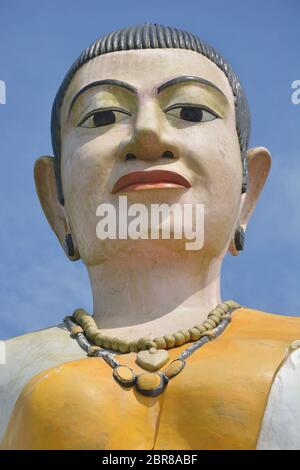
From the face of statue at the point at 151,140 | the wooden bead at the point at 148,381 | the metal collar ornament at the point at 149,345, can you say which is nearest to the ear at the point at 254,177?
the face of statue at the point at 151,140

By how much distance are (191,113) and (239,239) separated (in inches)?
38.7

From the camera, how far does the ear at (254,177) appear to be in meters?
7.27

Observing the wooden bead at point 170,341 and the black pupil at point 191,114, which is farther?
the black pupil at point 191,114

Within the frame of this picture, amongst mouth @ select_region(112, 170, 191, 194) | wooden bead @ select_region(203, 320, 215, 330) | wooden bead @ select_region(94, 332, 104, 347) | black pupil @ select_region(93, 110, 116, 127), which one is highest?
black pupil @ select_region(93, 110, 116, 127)

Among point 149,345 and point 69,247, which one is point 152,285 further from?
point 69,247

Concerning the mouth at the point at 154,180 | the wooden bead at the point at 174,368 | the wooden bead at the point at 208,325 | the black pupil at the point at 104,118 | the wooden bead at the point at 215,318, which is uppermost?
the black pupil at the point at 104,118

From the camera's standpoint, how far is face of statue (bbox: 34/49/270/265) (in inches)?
253

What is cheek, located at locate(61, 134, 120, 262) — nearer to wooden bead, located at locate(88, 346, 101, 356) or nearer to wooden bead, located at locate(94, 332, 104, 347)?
wooden bead, located at locate(94, 332, 104, 347)

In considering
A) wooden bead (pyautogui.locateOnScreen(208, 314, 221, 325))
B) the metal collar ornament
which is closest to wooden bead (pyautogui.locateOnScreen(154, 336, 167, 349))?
the metal collar ornament

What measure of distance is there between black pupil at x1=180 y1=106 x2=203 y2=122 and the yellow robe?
5.26 feet

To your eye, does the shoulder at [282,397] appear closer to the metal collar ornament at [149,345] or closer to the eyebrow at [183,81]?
the metal collar ornament at [149,345]

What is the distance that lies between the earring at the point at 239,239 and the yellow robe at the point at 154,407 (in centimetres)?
135

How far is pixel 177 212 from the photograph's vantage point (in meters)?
6.40

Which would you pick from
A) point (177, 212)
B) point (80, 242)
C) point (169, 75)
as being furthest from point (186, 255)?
point (169, 75)
